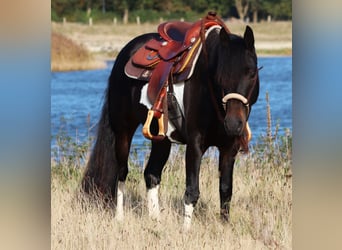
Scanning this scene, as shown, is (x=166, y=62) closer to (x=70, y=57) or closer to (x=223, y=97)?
(x=223, y=97)

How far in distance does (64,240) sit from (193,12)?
16248mm

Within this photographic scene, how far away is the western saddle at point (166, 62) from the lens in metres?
5.84

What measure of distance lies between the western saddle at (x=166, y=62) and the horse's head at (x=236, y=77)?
0.37 m

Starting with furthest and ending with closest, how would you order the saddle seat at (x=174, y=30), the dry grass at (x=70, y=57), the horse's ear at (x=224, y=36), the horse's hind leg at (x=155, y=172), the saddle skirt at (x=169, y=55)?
the dry grass at (x=70, y=57) < the horse's hind leg at (x=155, y=172) < the saddle seat at (x=174, y=30) < the saddle skirt at (x=169, y=55) < the horse's ear at (x=224, y=36)

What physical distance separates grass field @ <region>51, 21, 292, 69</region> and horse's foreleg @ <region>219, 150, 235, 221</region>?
14204mm

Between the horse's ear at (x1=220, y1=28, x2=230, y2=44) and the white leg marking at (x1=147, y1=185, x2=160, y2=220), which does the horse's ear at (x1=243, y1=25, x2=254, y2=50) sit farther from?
the white leg marking at (x1=147, y1=185, x2=160, y2=220)

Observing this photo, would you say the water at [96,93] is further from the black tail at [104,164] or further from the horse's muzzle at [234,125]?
the horse's muzzle at [234,125]

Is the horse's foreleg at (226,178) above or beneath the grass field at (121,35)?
beneath

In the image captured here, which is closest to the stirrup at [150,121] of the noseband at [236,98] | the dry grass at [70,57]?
the noseband at [236,98]

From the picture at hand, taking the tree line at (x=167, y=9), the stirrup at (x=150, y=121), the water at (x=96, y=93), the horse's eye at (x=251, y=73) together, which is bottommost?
the water at (x=96, y=93)

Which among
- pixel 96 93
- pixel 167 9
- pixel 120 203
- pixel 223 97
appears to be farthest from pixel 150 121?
pixel 167 9
